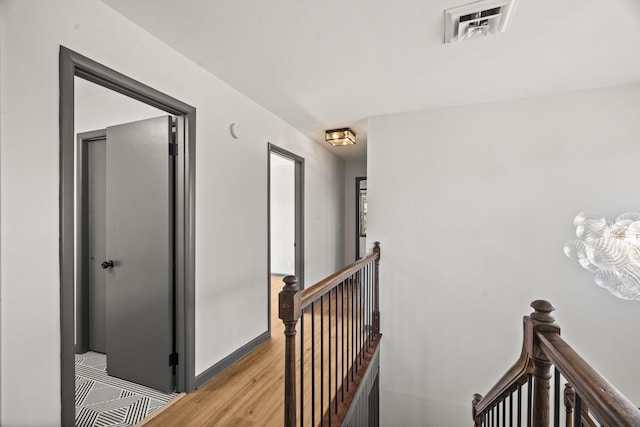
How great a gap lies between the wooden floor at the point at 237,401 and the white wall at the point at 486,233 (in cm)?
145

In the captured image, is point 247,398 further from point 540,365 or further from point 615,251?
point 615,251

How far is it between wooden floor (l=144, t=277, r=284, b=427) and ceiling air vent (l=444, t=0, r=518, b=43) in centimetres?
271

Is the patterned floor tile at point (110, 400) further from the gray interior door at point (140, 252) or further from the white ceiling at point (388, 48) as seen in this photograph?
the white ceiling at point (388, 48)

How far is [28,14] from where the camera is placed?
4.44ft

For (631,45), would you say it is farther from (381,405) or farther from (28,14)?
(381,405)

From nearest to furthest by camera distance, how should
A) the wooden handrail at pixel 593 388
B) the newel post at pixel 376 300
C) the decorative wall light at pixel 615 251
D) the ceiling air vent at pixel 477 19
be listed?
the wooden handrail at pixel 593 388
the ceiling air vent at pixel 477 19
the decorative wall light at pixel 615 251
the newel post at pixel 376 300

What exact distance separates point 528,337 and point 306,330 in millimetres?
2790

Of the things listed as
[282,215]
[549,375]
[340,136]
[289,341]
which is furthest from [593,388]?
[282,215]

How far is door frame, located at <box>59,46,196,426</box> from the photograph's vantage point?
1.49 metres

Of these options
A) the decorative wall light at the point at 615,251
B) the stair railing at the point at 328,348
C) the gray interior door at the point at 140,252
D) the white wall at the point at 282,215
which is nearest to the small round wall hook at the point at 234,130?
the gray interior door at the point at 140,252

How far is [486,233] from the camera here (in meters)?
3.06

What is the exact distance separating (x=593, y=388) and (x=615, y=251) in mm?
1801

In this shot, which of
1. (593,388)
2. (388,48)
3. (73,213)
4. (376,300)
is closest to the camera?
(593,388)

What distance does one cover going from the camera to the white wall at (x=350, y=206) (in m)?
6.36
